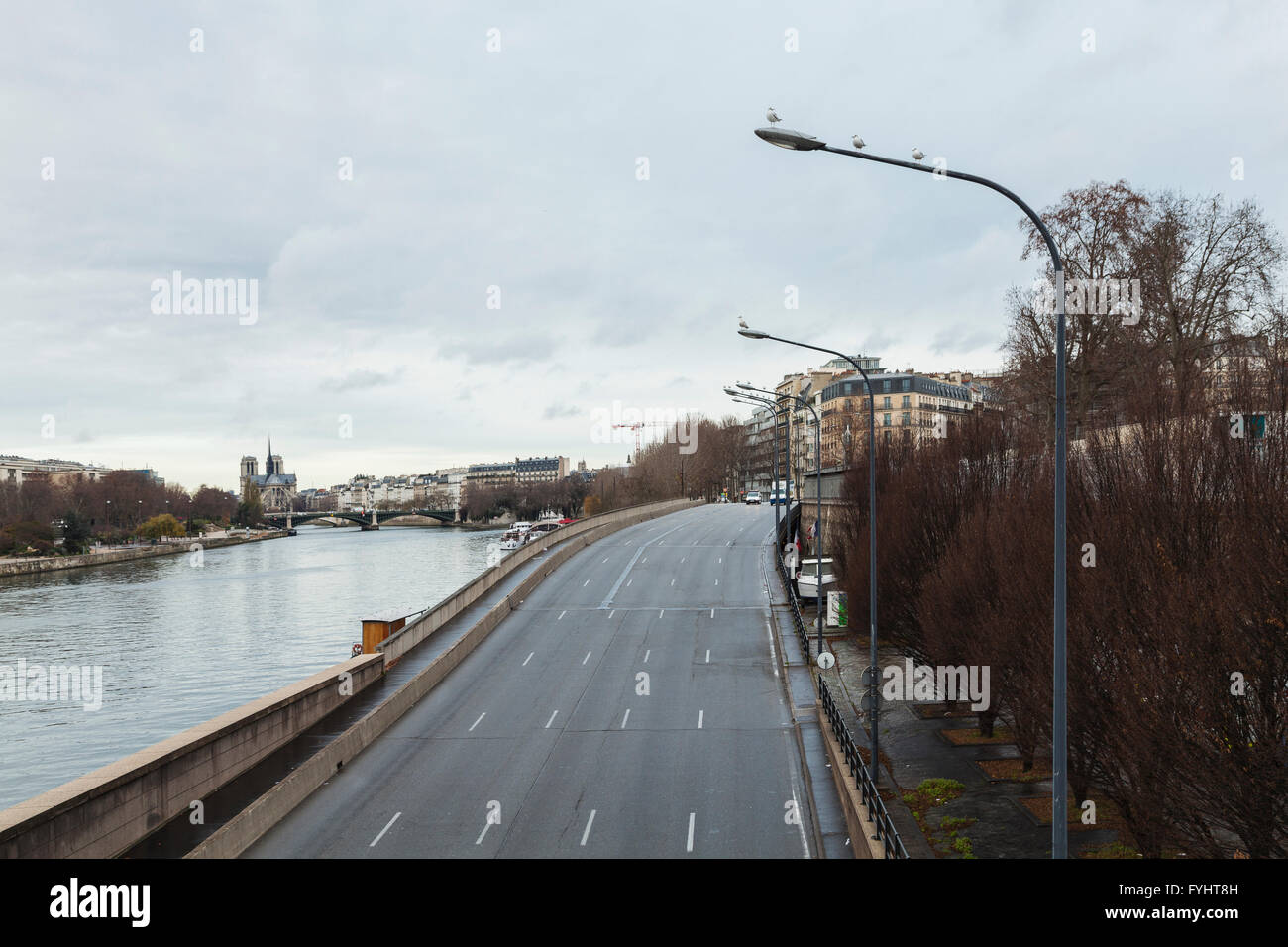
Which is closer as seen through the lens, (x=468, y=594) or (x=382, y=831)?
(x=382, y=831)

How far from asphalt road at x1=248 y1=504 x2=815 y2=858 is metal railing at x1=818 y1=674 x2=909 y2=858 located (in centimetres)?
123

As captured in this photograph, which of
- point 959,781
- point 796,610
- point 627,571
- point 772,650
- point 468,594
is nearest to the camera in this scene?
point 959,781

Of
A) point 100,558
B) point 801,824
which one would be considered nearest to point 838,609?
point 801,824

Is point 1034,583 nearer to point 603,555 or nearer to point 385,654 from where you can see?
point 385,654

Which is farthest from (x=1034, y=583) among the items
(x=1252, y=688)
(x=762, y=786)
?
(x=762, y=786)

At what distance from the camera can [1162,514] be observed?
14992 millimetres

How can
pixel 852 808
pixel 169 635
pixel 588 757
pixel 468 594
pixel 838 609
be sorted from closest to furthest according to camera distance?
1. pixel 852 808
2. pixel 588 757
3. pixel 838 609
4. pixel 468 594
5. pixel 169 635

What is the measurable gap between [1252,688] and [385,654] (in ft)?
78.8

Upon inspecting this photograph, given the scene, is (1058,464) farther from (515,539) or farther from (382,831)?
(515,539)

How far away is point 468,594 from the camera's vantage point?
41.3m

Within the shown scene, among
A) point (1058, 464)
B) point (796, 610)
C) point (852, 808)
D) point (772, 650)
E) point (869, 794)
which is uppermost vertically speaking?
point (1058, 464)

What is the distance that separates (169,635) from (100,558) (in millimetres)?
74030

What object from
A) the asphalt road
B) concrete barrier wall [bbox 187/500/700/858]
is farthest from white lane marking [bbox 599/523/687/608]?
concrete barrier wall [bbox 187/500/700/858]

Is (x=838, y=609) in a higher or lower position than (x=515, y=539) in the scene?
higher
